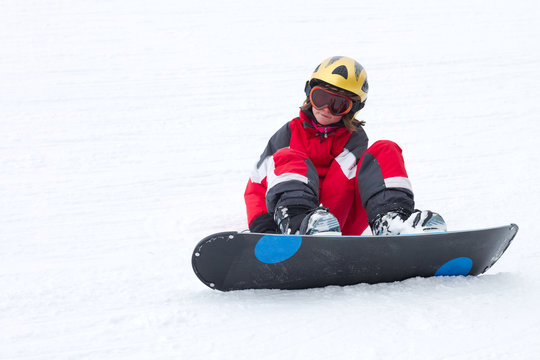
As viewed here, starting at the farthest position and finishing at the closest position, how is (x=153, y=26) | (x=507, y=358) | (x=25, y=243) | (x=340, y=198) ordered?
(x=153, y=26), (x=25, y=243), (x=340, y=198), (x=507, y=358)

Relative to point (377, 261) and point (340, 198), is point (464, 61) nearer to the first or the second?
point (340, 198)

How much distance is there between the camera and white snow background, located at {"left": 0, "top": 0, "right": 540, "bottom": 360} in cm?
149

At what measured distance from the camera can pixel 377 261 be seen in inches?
65.1

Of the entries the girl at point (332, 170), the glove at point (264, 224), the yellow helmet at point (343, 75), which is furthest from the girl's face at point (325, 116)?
the glove at point (264, 224)

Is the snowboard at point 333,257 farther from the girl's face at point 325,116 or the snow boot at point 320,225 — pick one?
the girl's face at point 325,116

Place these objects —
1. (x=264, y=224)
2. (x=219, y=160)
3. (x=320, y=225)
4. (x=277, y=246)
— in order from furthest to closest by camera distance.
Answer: (x=219, y=160) → (x=264, y=224) → (x=320, y=225) → (x=277, y=246)

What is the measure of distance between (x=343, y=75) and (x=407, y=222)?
671 millimetres

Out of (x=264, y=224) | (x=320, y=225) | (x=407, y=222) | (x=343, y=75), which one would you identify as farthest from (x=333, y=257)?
(x=343, y=75)

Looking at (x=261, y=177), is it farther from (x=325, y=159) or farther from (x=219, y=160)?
(x=219, y=160)

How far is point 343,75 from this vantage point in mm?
2141

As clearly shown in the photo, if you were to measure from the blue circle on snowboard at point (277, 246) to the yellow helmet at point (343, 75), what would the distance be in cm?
78

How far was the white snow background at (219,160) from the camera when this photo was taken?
1490mm

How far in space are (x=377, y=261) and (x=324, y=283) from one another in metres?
0.18

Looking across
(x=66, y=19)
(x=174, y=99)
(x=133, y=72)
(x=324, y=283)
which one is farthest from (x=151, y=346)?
(x=66, y=19)
